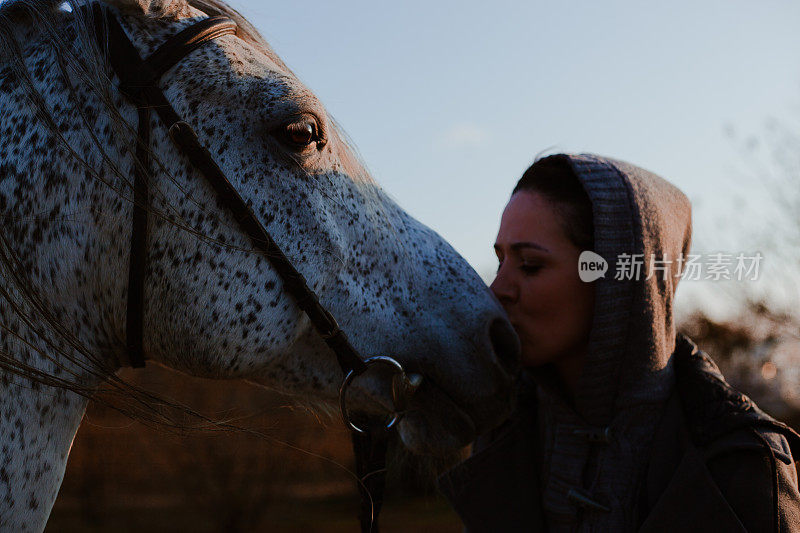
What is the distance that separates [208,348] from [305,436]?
4.35m

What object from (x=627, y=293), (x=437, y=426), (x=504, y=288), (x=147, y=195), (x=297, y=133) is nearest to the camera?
(x=147, y=195)

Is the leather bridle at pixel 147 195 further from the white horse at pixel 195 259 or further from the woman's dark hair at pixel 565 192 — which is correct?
the woman's dark hair at pixel 565 192

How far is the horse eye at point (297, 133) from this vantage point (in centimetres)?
166

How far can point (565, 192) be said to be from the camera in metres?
2.15

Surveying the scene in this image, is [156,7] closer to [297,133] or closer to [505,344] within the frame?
[297,133]

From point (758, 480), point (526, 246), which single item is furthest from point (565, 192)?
point (758, 480)

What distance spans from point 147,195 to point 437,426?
964mm

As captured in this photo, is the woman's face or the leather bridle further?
the woman's face

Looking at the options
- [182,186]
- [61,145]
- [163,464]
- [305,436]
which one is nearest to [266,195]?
[182,186]

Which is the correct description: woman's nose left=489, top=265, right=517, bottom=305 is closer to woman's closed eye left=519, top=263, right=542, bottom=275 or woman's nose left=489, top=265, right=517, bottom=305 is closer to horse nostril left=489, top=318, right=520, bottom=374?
woman's closed eye left=519, top=263, right=542, bottom=275

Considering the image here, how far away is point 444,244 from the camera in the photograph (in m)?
1.91

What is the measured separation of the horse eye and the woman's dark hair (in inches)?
34.0

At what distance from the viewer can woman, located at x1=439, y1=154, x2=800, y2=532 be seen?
1.79 metres

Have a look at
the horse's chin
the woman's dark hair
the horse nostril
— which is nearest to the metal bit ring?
the horse's chin
